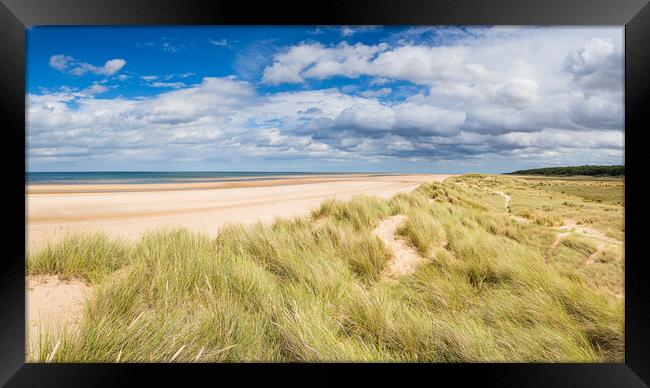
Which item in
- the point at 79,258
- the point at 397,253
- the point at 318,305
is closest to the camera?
the point at 318,305

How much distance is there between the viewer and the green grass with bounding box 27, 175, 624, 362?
2094mm

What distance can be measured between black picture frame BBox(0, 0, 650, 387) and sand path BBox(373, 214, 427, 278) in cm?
172

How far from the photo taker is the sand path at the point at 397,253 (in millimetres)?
3747

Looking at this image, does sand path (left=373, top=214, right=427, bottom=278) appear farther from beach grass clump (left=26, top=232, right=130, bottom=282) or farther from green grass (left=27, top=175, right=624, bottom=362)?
beach grass clump (left=26, top=232, right=130, bottom=282)

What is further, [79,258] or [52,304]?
[79,258]

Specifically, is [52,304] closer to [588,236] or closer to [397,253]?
[397,253]
